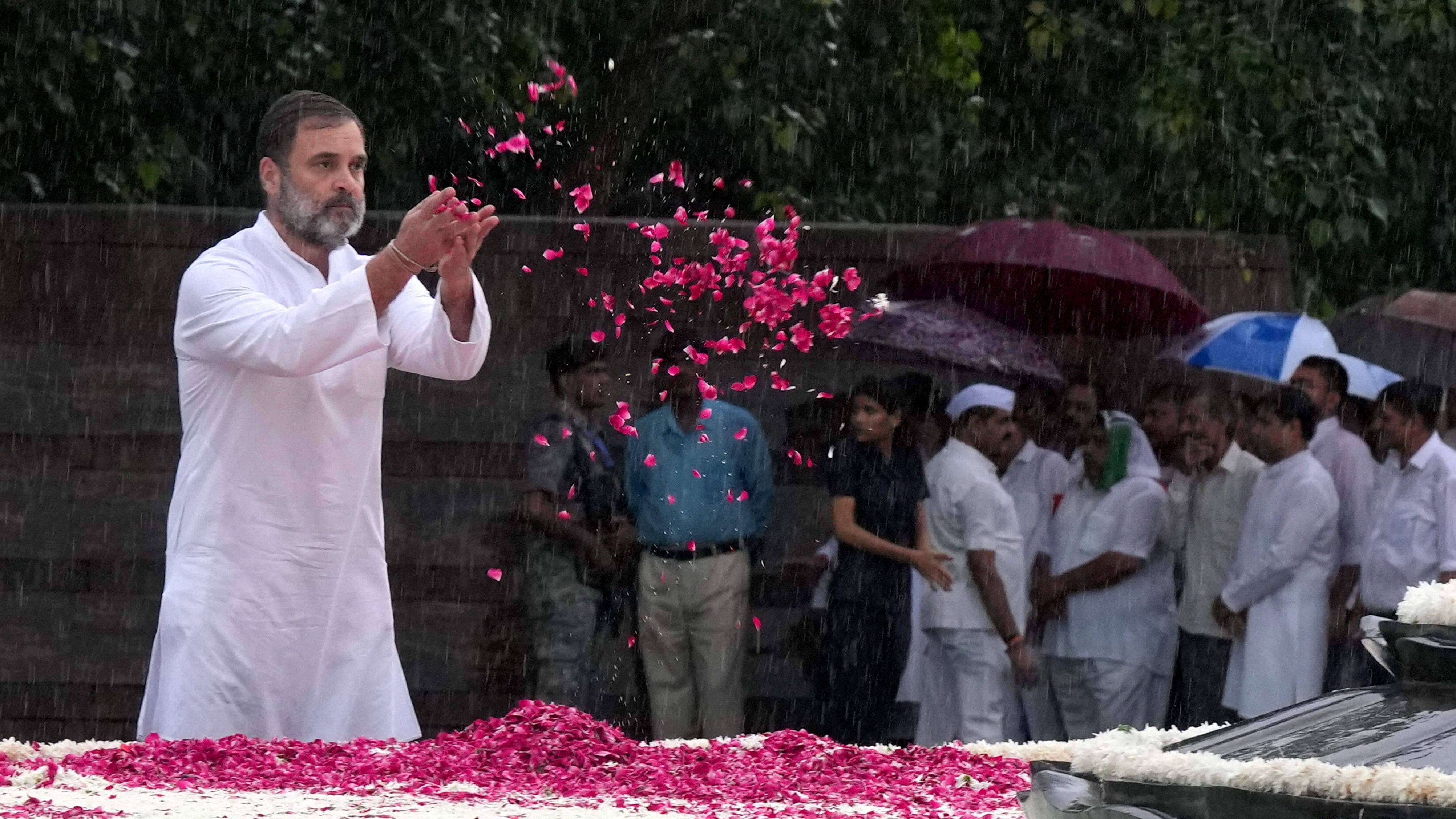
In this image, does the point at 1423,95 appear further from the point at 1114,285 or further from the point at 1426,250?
the point at 1114,285

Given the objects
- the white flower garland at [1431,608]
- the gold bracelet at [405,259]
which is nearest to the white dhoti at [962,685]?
the gold bracelet at [405,259]

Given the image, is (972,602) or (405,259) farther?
(972,602)

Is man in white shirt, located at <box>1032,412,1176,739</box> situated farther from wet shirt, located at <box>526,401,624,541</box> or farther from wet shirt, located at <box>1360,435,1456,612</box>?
wet shirt, located at <box>526,401,624,541</box>

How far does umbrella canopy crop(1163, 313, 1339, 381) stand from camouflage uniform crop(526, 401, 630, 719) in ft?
7.01

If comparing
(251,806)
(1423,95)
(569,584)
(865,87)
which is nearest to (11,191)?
(569,584)

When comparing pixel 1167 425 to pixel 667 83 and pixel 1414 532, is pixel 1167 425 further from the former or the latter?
pixel 667 83

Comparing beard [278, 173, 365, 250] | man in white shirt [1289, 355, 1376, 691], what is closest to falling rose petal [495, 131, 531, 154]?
beard [278, 173, 365, 250]

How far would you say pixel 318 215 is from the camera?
12.2 ft

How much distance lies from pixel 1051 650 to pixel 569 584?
170 cm

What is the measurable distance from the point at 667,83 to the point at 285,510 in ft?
14.6

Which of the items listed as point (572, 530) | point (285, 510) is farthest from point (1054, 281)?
point (285, 510)

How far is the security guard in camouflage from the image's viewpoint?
6.46 meters

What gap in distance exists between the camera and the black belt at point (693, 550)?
21.4 ft

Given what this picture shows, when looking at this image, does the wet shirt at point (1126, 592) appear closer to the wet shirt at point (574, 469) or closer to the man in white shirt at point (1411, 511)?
the man in white shirt at point (1411, 511)
